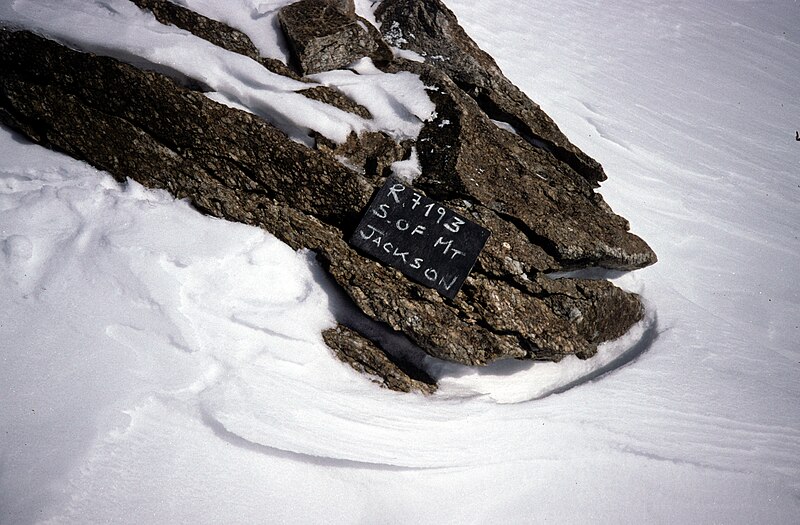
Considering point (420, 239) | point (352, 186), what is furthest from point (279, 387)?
point (352, 186)

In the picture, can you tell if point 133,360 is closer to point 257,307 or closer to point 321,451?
point 257,307

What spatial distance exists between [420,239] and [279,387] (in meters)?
1.50

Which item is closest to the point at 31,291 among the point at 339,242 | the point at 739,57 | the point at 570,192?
the point at 339,242

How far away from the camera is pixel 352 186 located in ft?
13.5

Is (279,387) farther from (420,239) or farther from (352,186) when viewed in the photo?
(352,186)

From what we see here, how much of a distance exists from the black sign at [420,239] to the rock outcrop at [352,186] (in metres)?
0.10

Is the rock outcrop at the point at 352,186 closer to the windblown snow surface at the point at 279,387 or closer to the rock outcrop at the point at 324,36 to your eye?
the rock outcrop at the point at 324,36

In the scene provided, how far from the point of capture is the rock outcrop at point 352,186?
3969 mm

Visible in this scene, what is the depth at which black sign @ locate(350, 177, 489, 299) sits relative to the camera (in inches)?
157

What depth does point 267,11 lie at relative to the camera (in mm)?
4883

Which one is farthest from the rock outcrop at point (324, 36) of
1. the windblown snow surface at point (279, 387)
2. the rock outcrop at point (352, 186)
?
the windblown snow surface at point (279, 387)

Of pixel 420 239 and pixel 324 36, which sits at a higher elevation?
pixel 324 36

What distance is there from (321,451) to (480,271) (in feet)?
5.81

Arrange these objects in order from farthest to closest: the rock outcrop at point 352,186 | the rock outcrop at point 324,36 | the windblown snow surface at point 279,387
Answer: the rock outcrop at point 324,36 < the rock outcrop at point 352,186 < the windblown snow surface at point 279,387
